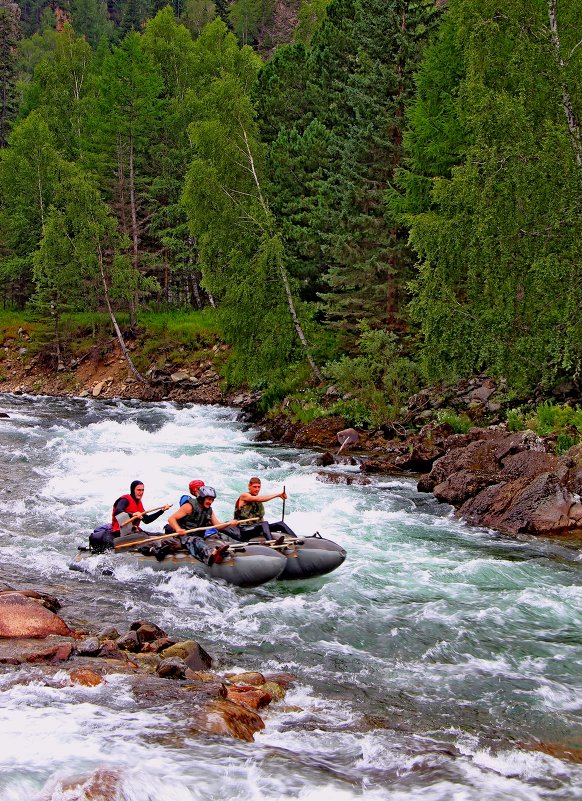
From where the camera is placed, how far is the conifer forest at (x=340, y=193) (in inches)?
622

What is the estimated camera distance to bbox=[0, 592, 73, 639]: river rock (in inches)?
325

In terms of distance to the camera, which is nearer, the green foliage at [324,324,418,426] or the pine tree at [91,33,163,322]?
the green foliage at [324,324,418,426]

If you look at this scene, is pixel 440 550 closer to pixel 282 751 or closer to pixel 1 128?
pixel 282 751

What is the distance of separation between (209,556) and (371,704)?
4.18 m

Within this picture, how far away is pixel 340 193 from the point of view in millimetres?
24594

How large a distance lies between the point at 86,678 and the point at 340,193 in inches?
789

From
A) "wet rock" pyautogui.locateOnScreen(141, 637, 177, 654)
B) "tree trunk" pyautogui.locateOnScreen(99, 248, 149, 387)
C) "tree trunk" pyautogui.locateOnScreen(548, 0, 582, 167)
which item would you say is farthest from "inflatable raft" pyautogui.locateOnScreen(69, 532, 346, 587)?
"tree trunk" pyautogui.locateOnScreen(99, 248, 149, 387)

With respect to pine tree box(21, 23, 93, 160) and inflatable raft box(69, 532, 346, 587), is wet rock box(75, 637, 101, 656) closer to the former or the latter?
inflatable raft box(69, 532, 346, 587)

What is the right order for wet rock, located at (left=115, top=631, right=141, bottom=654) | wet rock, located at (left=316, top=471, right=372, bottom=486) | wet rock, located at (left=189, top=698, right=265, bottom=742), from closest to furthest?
wet rock, located at (left=189, top=698, right=265, bottom=742), wet rock, located at (left=115, top=631, right=141, bottom=654), wet rock, located at (left=316, top=471, right=372, bottom=486)

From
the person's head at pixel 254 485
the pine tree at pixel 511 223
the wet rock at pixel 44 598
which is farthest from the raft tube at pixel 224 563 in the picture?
the pine tree at pixel 511 223

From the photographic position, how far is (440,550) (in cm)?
1234

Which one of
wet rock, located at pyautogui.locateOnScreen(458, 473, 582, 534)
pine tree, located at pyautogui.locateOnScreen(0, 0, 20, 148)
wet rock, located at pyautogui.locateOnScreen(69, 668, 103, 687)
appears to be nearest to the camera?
wet rock, located at pyautogui.locateOnScreen(69, 668, 103, 687)

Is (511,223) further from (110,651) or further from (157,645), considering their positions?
(110,651)

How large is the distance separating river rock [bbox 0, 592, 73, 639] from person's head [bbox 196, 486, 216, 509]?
3.61 meters
